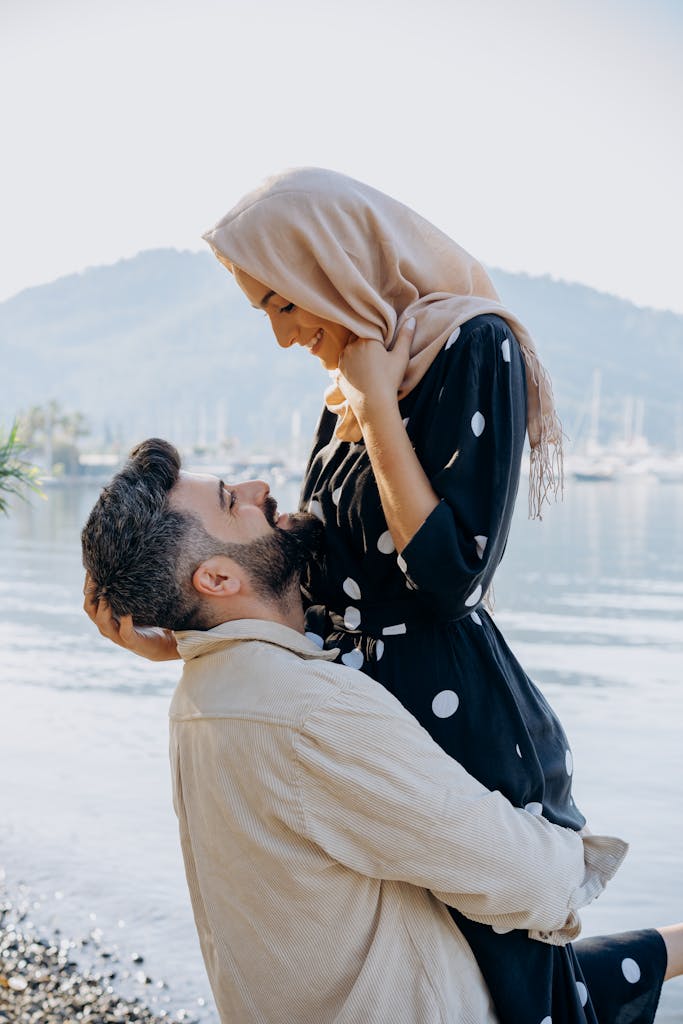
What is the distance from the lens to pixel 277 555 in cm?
158

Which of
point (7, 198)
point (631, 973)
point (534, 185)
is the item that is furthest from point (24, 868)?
point (7, 198)

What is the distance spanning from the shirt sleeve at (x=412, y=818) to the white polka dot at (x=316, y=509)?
1.15ft

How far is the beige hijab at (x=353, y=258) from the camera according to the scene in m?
1.44

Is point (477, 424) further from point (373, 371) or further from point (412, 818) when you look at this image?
point (412, 818)

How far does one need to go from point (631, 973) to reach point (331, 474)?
0.89 metres

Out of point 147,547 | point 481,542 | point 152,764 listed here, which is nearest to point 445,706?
point 481,542

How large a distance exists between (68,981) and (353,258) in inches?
106

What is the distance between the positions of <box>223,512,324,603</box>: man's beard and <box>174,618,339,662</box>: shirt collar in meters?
0.07

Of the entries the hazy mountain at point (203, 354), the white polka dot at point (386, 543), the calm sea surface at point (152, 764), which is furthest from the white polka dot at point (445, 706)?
the hazy mountain at point (203, 354)

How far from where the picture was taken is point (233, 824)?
141 centimetres

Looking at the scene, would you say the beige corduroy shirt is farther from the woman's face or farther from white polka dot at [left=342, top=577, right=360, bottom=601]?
the woman's face

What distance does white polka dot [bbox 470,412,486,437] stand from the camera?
4.62ft

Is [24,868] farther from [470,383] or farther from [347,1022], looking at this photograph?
[470,383]

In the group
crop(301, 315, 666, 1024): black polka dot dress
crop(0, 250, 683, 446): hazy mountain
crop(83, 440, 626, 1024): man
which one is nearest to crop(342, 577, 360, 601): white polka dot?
crop(301, 315, 666, 1024): black polka dot dress
